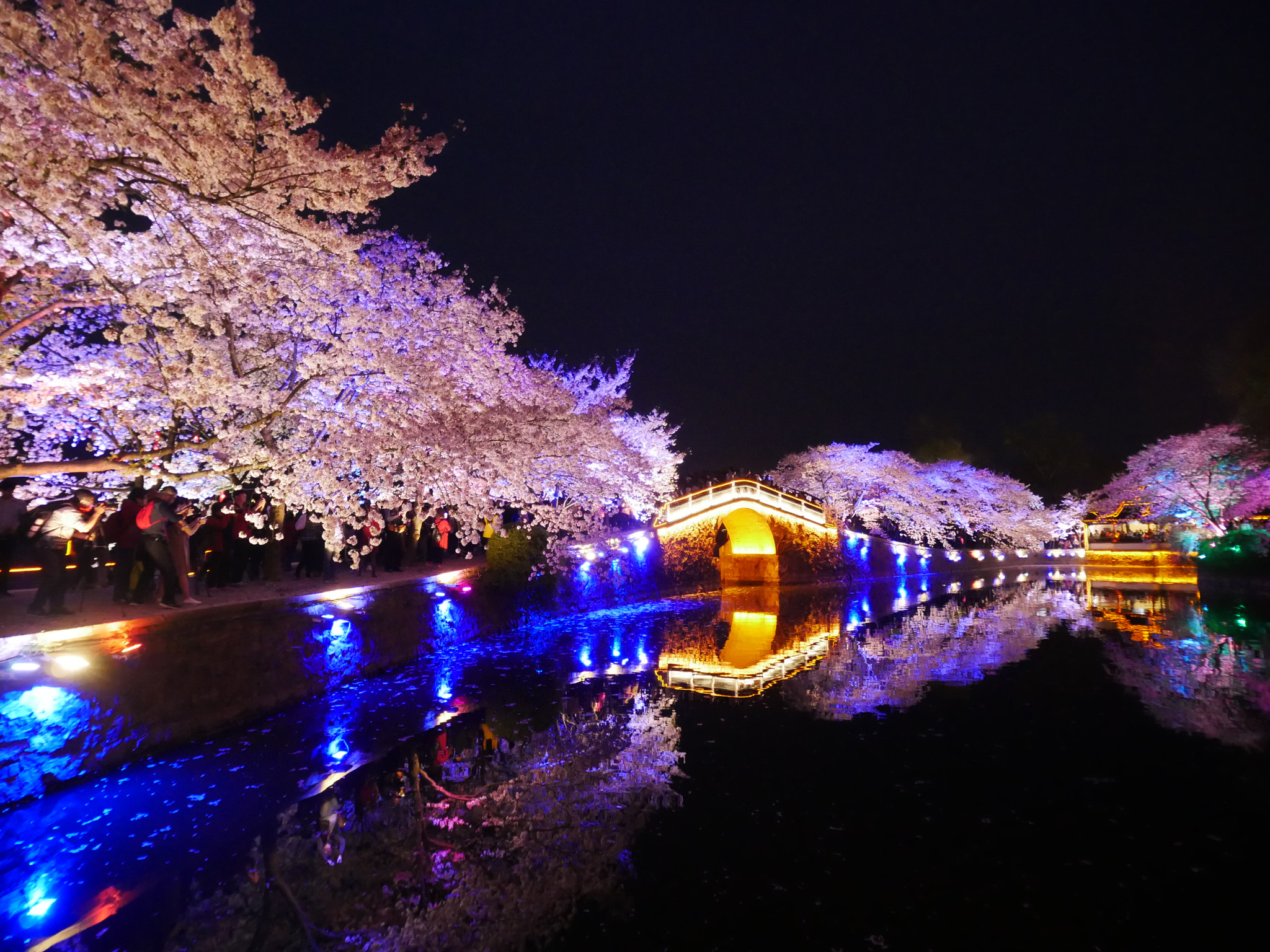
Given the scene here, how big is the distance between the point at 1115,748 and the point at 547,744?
601 cm

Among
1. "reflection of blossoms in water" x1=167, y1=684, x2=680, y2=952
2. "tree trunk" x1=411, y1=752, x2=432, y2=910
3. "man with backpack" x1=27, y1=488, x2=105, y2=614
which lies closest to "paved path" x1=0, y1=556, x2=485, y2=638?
"man with backpack" x1=27, y1=488, x2=105, y2=614

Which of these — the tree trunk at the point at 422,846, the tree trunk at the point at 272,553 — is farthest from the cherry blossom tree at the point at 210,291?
the tree trunk at the point at 422,846

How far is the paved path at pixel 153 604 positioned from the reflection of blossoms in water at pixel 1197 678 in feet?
40.4

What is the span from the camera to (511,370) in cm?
1873

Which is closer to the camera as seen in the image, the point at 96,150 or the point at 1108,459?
the point at 96,150

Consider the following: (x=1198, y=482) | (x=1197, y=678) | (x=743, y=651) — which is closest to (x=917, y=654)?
(x=743, y=651)

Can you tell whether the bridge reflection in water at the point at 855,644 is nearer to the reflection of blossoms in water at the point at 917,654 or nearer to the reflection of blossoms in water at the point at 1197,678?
the reflection of blossoms in water at the point at 917,654

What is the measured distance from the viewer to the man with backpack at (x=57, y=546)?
28.7 ft

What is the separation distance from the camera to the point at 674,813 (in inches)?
220

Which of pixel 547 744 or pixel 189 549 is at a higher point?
pixel 189 549

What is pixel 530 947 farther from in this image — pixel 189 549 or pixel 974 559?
pixel 974 559

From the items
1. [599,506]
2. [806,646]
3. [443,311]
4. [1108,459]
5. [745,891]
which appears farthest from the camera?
[1108,459]

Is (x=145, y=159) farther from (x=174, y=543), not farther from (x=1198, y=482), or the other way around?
(x=1198, y=482)

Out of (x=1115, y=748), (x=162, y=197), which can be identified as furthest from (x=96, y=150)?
(x=1115, y=748)
